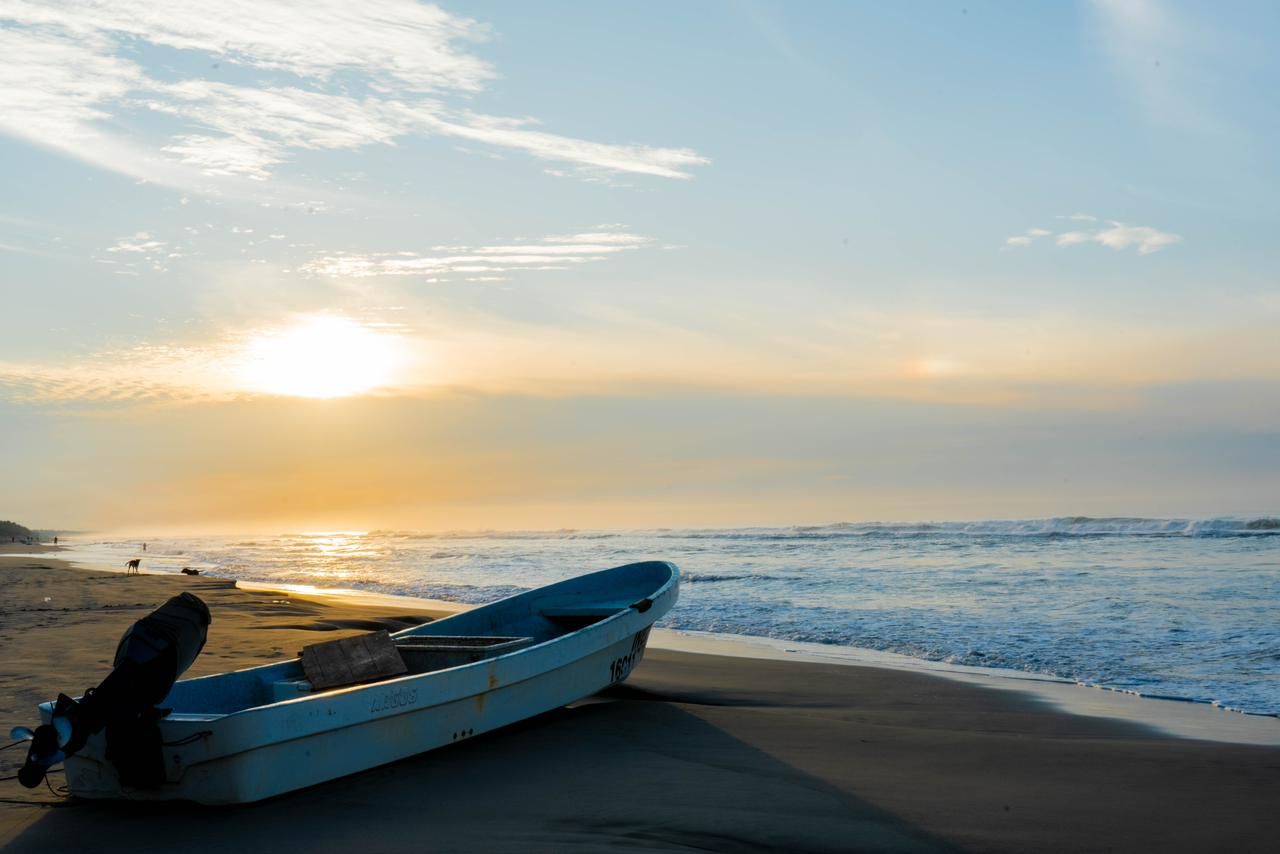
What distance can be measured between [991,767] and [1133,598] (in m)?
10.7

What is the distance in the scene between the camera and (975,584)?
1897cm

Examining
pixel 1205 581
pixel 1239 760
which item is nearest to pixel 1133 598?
pixel 1205 581

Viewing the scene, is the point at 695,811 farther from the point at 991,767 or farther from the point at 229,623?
the point at 229,623

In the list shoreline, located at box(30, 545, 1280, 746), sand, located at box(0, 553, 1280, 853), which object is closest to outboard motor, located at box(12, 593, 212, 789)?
sand, located at box(0, 553, 1280, 853)

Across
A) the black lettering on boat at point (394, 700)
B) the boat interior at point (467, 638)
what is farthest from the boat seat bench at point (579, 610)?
the black lettering on boat at point (394, 700)

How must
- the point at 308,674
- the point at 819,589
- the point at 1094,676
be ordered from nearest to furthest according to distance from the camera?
the point at 308,674
the point at 1094,676
the point at 819,589

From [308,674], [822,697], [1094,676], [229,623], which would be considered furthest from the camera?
[229,623]

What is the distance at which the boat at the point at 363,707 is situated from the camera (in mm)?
5312

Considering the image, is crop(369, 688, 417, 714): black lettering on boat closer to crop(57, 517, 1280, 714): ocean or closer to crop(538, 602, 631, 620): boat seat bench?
crop(538, 602, 631, 620): boat seat bench

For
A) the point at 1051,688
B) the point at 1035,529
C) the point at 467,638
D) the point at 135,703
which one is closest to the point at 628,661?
the point at 467,638

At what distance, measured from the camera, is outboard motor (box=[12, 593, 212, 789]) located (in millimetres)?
5008

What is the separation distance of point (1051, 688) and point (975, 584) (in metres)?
9.33

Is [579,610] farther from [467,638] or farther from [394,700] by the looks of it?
[394,700]

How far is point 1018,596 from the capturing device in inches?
662
